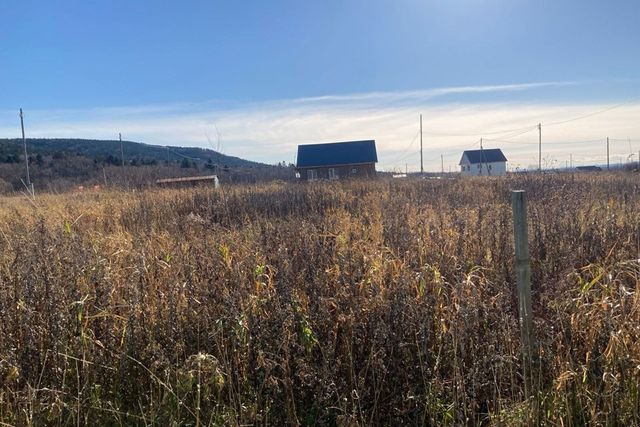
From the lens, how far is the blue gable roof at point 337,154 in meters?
40.4

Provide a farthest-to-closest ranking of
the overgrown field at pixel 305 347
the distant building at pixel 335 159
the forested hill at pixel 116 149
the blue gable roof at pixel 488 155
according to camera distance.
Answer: the forested hill at pixel 116 149 < the blue gable roof at pixel 488 155 < the distant building at pixel 335 159 < the overgrown field at pixel 305 347

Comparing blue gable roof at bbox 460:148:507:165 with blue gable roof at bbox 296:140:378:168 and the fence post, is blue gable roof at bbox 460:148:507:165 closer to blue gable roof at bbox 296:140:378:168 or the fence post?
blue gable roof at bbox 296:140:378:168

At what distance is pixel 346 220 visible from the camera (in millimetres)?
6121

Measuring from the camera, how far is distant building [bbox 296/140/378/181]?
40312 mm

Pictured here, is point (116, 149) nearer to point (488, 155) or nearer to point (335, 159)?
point (335, 159)

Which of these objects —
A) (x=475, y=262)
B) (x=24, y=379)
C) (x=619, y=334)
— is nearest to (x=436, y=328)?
(x=619, y=334)

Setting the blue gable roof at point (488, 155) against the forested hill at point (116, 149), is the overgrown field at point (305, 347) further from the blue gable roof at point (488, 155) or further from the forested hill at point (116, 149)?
the forested hill at point (116, 149)

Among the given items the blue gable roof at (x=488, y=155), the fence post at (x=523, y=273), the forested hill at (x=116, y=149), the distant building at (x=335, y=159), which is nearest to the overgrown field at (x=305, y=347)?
the fence post at (x=523, y=273)

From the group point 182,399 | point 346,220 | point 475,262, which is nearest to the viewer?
point 182,399

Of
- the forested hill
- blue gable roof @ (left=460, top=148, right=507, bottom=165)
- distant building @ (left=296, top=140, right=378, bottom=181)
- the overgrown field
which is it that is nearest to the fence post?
the overgrown field

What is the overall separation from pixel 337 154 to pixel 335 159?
699mm

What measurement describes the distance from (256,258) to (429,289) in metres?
1.51

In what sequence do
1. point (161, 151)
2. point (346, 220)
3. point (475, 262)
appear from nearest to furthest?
point (475, 262), point (346, 220), point (161, 151)

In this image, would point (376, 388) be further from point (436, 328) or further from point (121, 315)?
point (121, 315)
